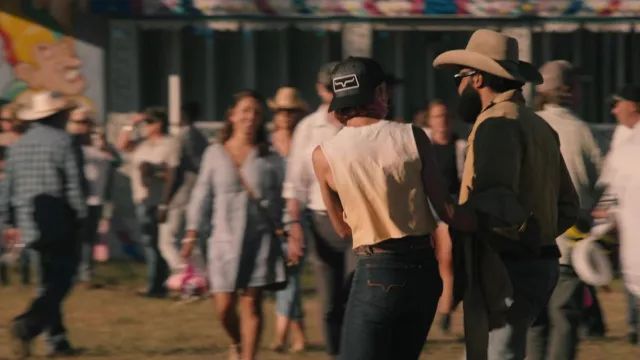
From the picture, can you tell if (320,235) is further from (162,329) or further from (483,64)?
(483,64)

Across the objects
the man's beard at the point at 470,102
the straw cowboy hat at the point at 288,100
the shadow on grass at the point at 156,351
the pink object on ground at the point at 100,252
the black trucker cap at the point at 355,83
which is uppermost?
the black trucker cap at the point at 355,83

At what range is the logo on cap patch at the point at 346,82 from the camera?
250 inches

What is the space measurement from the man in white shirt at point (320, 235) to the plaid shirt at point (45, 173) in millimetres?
1633

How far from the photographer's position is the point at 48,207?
1109 cm

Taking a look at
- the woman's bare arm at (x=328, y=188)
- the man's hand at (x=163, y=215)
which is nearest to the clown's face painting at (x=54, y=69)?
the man's hand at (x=163, y=215)

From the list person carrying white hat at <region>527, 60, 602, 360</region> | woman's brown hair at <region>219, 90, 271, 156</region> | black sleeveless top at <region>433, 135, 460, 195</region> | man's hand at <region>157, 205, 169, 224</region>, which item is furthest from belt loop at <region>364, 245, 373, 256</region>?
man's hand at <region>157, 205, 169, 224</region>

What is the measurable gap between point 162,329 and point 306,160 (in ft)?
10.2

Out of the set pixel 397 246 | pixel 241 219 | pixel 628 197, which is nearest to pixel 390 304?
pixel 397 246

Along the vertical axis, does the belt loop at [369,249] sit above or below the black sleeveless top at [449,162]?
above

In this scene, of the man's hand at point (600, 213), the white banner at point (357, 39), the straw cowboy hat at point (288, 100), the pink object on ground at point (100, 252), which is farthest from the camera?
the white banner at point (357, 39)

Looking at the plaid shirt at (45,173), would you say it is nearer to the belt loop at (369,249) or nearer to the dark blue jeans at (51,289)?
the dark blue jeans at (51,289)

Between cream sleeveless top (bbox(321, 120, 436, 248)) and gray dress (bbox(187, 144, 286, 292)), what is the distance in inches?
150

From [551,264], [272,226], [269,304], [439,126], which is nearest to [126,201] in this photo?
[269,304]

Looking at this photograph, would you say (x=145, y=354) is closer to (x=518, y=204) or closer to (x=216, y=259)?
(x=216, y=259)
